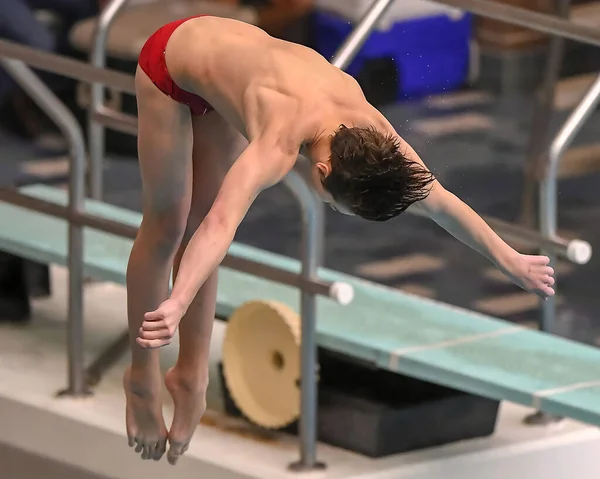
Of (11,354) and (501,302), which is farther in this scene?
(501,302)

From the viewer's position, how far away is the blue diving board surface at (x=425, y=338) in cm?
264

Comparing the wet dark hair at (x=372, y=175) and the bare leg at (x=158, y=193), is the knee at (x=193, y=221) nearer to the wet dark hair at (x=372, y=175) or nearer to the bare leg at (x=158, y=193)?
the bare leg at (x=158, y=193)

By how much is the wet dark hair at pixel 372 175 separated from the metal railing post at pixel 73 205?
130 centimetres

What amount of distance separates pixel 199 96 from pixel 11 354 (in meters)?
1.61

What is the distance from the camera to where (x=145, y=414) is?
6.85 ft

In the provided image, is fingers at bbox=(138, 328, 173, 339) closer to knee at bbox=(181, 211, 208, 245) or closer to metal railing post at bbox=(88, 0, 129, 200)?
knee at bbox=(181, 211, 208, 245)

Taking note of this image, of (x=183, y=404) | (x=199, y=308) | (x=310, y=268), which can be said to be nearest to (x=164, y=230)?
(x=199, y=308)

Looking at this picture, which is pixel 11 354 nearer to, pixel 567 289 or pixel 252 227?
pixel 252 227

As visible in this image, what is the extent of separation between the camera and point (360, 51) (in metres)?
2.57

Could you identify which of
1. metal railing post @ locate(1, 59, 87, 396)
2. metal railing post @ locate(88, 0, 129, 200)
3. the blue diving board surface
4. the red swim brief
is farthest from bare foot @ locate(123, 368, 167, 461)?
metal railing post @ locate(88, 0, 129, 200)

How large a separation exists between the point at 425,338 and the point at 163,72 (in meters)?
1.13

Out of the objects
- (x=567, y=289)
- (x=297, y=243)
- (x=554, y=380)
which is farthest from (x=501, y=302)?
(x=554, y=380)

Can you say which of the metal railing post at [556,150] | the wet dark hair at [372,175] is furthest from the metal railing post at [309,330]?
the wet dark hair at [372,175]

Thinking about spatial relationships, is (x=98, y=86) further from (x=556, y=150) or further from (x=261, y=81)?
(x=261, y=81)
